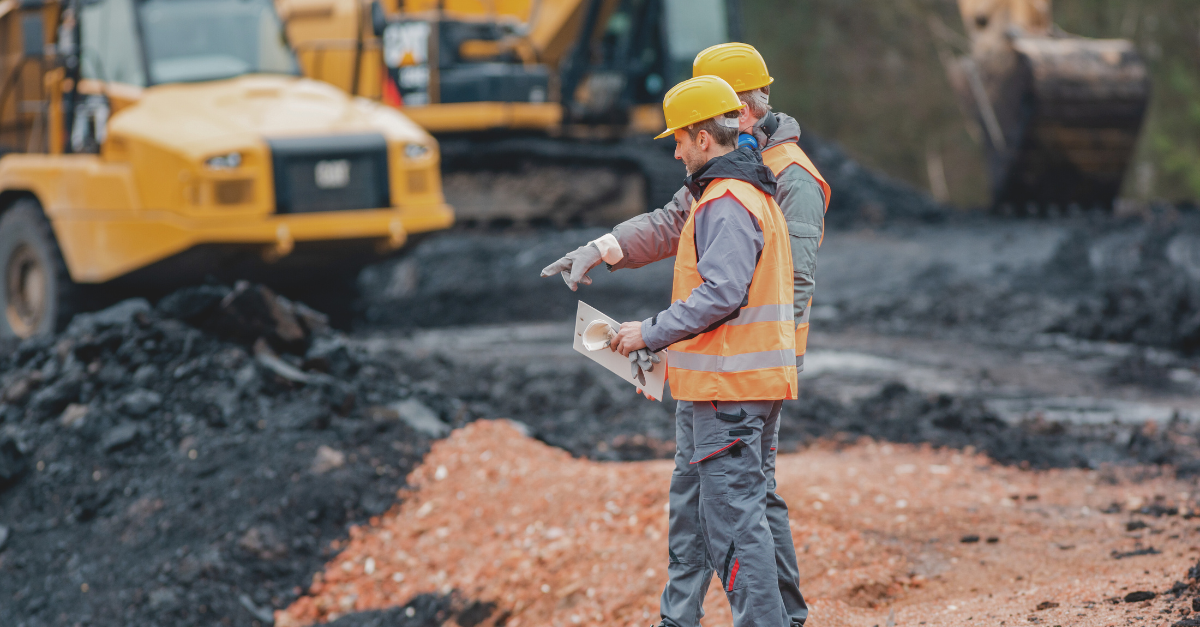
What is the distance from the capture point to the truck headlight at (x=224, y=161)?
804 centimetres

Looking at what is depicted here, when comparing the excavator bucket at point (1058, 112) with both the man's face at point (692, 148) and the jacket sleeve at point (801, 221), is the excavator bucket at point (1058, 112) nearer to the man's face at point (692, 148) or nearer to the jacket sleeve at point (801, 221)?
the jacket sleeve at point (801, 221)

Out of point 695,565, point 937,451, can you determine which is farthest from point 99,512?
point 937,451

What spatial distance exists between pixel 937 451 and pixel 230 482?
3754 millimetres

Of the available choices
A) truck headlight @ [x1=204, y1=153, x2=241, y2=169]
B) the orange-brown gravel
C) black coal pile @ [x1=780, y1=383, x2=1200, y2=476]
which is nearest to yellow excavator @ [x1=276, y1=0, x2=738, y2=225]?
truck headlight @ [x1=204, y1=153, x2=241, y2=169]

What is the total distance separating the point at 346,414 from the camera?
5992 mm

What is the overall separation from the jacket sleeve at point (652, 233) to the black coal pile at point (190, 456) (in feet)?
8.22

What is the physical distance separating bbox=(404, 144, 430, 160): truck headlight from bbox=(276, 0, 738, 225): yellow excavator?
369 centimetres

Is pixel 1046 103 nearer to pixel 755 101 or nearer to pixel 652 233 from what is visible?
pixel 755 101

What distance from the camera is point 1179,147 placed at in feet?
74.9

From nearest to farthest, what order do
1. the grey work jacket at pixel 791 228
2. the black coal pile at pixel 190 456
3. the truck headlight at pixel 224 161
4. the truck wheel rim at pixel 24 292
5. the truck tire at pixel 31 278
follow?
the grey work jacket at pixel 791 228 → the black coal pile at pixel 190 456 → the truck headlight at pixel 224 161 → the truck tire at pixel 31 278 → the truck wheel rim at pixel 24 292

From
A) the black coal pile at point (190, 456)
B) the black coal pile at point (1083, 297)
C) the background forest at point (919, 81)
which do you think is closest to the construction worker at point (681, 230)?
the black coal pile at point (190, 456)

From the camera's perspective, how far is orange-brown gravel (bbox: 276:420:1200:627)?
12.8ft

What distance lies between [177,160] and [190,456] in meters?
3.18

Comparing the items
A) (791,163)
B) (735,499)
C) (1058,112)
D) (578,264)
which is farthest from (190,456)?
(1058,112)
